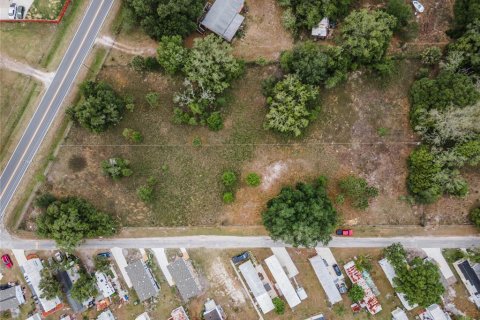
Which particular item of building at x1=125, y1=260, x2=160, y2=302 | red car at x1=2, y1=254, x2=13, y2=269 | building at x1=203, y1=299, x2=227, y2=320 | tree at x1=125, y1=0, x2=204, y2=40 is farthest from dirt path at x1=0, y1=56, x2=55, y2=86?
building at x1=203, y1=299, x2=227, y2=320

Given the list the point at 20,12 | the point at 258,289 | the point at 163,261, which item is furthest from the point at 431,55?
the point at 20,12

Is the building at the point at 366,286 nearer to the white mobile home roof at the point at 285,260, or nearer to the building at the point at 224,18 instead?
the white mobile home roof at the point at 285,260

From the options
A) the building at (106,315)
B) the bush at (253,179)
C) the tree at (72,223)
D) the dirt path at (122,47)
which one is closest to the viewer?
the tree at (72,223)

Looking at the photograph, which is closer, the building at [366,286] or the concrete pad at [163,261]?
the building at [366,286]

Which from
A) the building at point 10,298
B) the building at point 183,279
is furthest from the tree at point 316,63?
the building at point 10,298

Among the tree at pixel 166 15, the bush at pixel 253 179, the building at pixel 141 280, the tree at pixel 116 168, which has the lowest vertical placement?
the building at pixel 141 280

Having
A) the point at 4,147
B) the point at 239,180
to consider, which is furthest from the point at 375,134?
the point at 4,147

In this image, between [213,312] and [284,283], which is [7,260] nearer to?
[213,312]
